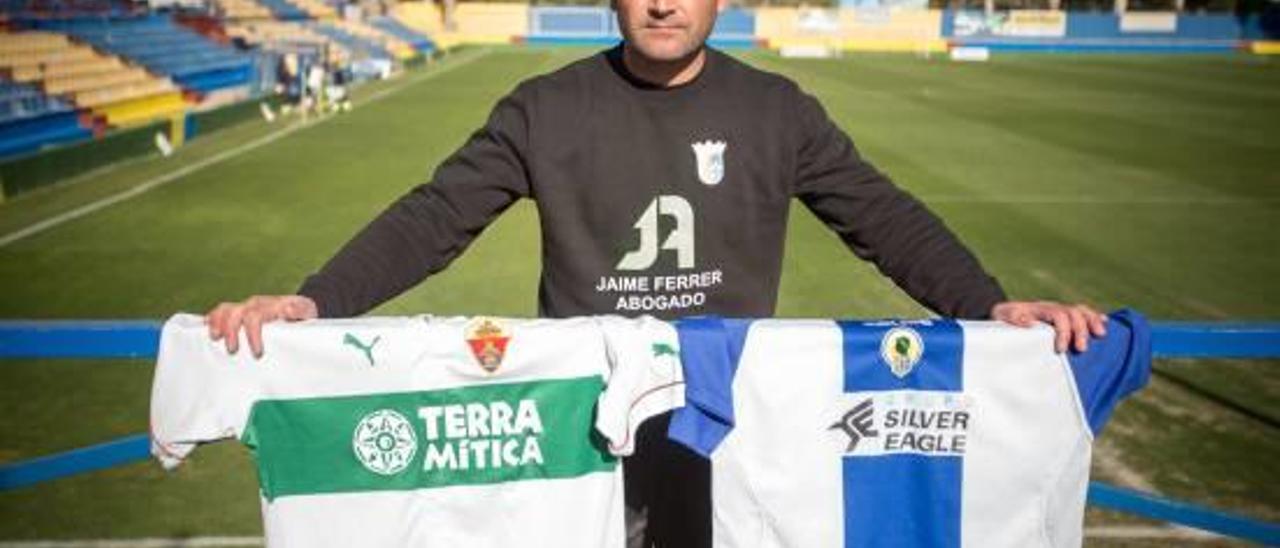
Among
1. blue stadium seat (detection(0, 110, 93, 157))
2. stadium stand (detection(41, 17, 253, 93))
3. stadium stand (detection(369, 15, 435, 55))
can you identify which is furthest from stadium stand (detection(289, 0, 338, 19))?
blue stadium seat (detection(0, 110, 93, 157))

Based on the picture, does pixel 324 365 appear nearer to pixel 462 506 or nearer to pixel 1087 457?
pixel 462 506

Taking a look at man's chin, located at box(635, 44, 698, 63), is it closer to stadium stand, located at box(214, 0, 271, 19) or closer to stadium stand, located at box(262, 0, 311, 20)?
stadium stand, located at box(214, 0, 271, 19)

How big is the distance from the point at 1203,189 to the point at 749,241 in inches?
609

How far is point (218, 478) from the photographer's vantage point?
19.6 ft

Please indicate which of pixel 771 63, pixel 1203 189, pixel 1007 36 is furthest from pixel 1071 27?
pixel 1203 189

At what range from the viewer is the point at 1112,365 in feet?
8.31

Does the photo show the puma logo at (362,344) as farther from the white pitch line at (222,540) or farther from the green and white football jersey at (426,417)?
the white pitch line at (222,540)

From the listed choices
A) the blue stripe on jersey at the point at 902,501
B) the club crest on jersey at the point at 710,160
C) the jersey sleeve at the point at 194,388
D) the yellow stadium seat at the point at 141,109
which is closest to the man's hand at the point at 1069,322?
the blue stripe on jersey at the point at 902,501

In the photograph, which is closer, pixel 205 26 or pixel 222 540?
pixel 222 540

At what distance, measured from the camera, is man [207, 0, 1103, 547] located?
2.79m

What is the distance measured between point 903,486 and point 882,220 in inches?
32.1

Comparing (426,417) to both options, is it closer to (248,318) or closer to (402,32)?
(248,318)

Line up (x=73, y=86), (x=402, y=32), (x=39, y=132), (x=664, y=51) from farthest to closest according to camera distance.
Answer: (x=402, y=32) < (x=73, y=86) < (x=39, y=132) < (x=664, y=51)

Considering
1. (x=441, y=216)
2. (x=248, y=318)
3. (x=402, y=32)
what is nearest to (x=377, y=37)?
(x=402, y=32)
